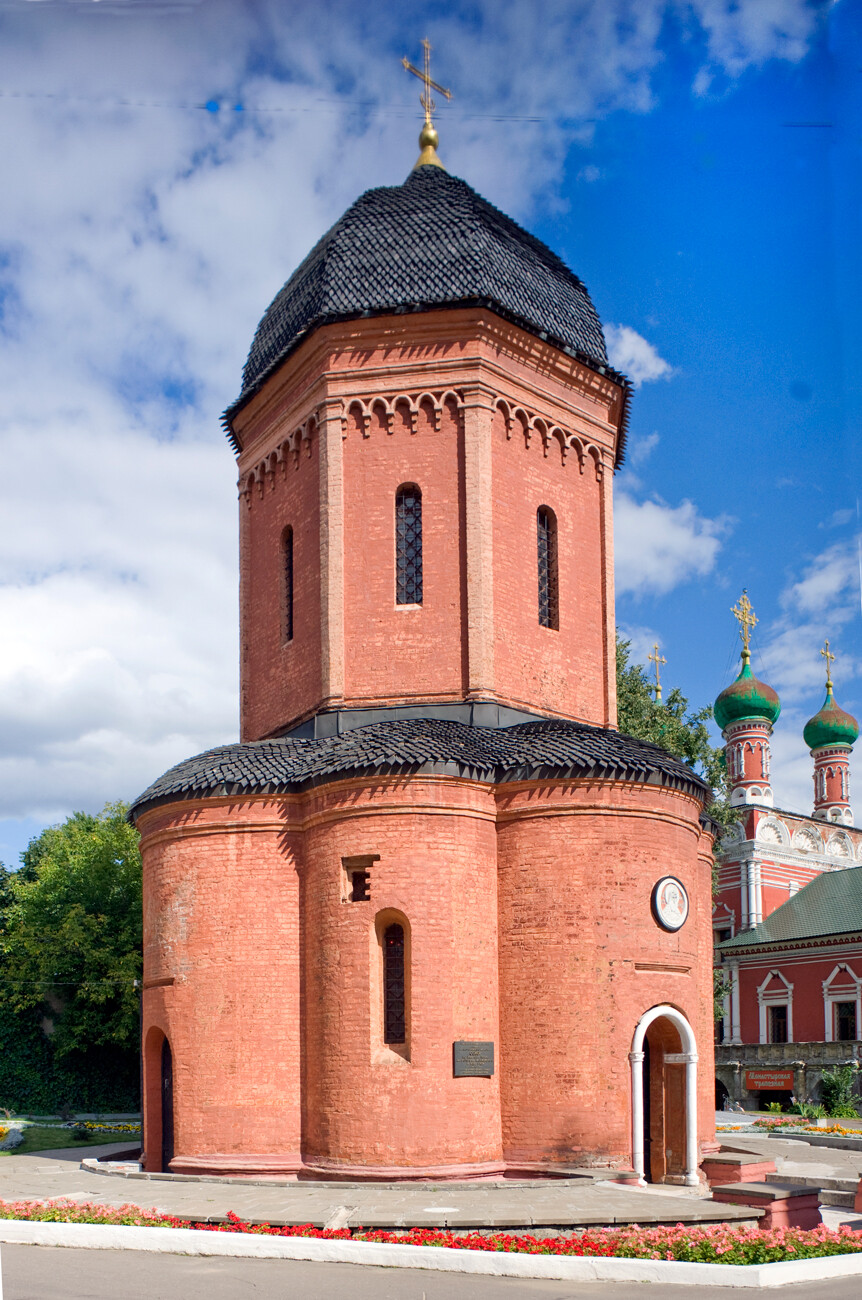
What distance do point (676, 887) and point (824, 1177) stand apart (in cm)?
385

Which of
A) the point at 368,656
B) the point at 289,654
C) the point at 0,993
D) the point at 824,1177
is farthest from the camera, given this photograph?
the point at 0,993

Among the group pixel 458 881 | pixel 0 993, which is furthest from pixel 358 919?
pixel 0 993

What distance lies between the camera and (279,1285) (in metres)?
8.36

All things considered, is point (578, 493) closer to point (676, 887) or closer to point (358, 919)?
point (676, 887)

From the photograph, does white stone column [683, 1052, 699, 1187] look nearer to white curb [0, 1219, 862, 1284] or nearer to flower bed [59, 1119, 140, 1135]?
white curb [0, 1219, 862, 1284]

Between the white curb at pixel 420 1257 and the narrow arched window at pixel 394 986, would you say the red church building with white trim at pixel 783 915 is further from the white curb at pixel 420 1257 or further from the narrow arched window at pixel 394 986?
the white curb at pixel 420 1257

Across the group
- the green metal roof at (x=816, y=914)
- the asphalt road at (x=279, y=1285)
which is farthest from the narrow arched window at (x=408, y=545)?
the green metal roof at (x=816, y=914)

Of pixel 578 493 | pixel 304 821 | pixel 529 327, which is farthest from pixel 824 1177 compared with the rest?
pixel 529 327

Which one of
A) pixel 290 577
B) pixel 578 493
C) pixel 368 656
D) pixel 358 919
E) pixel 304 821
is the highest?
pixel 578 493

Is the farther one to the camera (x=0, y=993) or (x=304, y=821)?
(x=0, y=993)

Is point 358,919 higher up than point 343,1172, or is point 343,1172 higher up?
point 358,919

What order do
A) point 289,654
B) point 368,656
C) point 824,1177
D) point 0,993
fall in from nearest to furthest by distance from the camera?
point 824,1177 → point 368,656 → point 289,654 → point 0,993

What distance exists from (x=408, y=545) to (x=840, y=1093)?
21016 mm

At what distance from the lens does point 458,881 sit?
46.4ft
